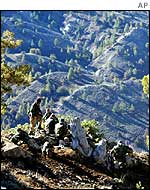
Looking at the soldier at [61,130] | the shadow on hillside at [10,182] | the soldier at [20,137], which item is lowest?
the soldier at [61,130]

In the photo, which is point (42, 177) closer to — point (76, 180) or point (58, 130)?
point (76, 180)

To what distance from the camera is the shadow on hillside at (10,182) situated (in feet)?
78.4

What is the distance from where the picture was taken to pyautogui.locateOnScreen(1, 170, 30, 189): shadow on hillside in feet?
78.4

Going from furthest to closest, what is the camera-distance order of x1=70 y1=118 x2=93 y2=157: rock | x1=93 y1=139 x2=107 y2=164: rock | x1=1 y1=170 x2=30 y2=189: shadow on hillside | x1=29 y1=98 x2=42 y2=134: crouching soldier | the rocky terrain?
x1=29 y1=98 x2=42 y2=134: crouching soldier
x1=70 y1=118 x2=93 y2=157: rock
x1=93 y1=139 x2=107 y2=164: rock
the rocky terrain
x1=1 y1=170 x2=30 y2=189: shadow on hillside

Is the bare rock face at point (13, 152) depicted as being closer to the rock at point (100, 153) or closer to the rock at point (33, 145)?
the rock at point (33, 145)

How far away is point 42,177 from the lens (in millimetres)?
26312

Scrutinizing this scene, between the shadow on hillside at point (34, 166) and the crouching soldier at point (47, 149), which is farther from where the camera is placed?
the crouching soldier at point (47, 149)

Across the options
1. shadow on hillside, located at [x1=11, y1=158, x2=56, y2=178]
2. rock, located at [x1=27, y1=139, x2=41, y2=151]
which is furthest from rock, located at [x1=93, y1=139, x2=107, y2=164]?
shadow on hillside, located at [x1=11, y1=158, x2=56, y2=178]

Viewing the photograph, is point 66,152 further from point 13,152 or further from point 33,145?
point 13,152

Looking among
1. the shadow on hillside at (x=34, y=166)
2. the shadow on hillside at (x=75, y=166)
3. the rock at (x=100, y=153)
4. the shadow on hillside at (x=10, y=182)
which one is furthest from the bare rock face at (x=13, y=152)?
the rock at (x=100, y=153)

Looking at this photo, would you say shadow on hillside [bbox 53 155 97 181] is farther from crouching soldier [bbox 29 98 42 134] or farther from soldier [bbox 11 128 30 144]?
crouching soldier [bbox 29 98 42 134]

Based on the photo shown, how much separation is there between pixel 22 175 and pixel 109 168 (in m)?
7.14

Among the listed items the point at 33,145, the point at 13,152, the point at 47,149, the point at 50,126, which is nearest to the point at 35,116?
the point at 50,126
